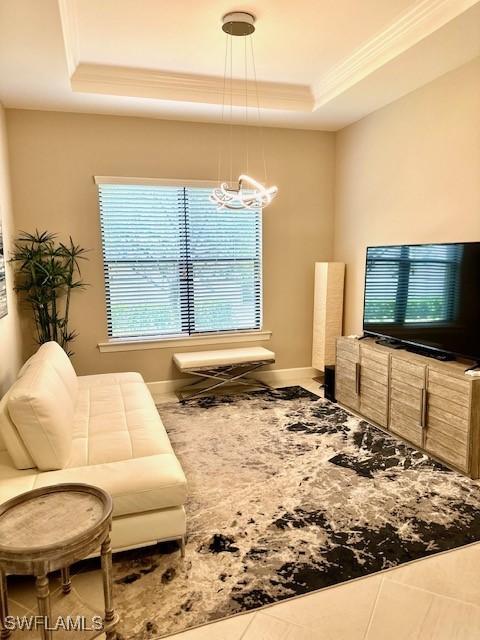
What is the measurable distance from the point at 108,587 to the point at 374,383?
279 cm

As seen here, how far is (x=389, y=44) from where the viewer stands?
313 centimetres

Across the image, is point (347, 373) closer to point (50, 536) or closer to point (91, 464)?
point (91, 464)

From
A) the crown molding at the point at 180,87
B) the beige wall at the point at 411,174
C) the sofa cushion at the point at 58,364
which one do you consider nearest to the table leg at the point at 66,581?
the sofa cushion at the point at 58,364

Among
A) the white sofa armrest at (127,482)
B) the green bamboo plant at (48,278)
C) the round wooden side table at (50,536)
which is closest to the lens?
the round wooden side table at (50,536)

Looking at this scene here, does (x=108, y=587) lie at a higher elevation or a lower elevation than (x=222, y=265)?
lower

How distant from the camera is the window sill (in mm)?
4527

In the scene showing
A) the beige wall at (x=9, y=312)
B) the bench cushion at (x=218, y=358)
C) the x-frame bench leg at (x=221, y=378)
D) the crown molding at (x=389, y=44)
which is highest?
the crown molding at (x=389, y=44)

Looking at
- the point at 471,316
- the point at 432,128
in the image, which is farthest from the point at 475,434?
the point at 432,128

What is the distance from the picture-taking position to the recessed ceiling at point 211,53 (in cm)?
272

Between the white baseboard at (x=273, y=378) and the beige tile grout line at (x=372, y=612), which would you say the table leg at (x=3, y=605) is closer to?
the beige tile grout line at (x=372, y=612)

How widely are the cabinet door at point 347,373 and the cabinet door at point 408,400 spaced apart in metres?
0.51

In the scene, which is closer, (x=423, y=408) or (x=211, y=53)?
(x=423, y=408)
